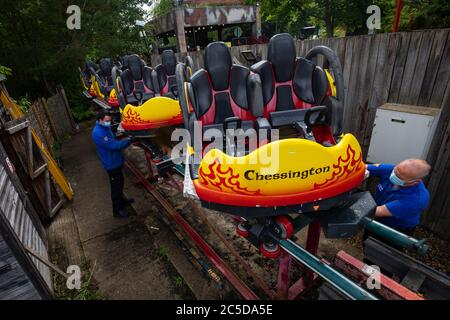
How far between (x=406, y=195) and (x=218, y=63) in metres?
2.17

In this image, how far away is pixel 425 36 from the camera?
2.59 metres

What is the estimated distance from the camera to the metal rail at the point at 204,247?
2.49 m

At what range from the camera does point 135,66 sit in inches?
250

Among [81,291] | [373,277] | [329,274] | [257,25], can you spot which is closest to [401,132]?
[373,277]

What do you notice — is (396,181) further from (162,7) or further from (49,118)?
(162,7)

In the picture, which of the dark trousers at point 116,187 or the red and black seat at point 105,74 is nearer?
the dark trousers at point 116,187

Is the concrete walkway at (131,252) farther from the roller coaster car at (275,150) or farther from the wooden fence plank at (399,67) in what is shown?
the wooden fence plank at (399,67)

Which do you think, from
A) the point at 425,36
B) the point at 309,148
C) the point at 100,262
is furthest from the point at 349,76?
the point at 100,262

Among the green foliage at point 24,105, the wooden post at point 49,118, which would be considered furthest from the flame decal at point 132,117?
the wooden post at point 49,118

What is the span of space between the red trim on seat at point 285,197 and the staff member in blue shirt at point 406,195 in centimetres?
46

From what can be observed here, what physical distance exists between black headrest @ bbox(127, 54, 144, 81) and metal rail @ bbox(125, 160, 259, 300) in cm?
294

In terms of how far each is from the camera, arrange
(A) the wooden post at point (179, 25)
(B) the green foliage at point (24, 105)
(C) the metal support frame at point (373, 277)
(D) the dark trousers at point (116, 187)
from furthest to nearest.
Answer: (A) the wooden post at point (179, 25)
(B) the green foliage at point (24, 105)
(D) the dark trousers at point (116, 187)
(C) the metal support frame at point (373, 277)

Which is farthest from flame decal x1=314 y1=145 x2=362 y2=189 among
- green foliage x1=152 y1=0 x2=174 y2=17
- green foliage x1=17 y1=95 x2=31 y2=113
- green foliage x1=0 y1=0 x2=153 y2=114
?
green foliage x1=152 y1=0 x2=174 y2=17

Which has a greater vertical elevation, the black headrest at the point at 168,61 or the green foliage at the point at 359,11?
the green foliage at the point at 359,11
